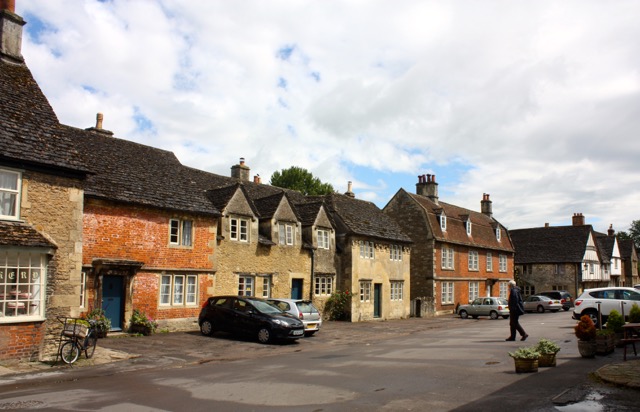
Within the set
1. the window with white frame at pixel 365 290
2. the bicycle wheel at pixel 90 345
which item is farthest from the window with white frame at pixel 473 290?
the bicycle wheel at pixel 90 345

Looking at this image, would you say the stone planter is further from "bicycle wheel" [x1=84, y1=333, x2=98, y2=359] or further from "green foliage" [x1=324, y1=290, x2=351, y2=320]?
"green foliage" [x1=324, y1=290, x2=351, y2=320]

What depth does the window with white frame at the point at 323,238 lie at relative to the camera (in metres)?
31.1

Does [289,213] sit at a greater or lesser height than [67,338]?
greater

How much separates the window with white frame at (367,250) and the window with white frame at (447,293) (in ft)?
34.0

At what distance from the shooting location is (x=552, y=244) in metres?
60.6

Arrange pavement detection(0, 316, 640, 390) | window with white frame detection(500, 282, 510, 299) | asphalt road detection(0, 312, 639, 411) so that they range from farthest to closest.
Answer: window with white frame detection(500, 282, 510, 299)
pavement detection(0, 316, 640, 390)
asphalt road detection(0, 312, 639, 411)

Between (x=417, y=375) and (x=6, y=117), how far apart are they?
1367 centimetres

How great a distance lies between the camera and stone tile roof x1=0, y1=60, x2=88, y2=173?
1511cm

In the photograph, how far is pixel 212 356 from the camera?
54.4ft

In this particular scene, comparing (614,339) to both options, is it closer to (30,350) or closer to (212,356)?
(212,356)

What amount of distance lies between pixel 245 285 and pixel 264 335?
6699mm

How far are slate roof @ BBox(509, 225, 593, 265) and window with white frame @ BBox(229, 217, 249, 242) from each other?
4282 centimetres

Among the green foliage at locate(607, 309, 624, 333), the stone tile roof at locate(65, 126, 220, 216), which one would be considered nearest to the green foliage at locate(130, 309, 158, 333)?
the stone tile roof at locate(65, 126, 220, 216)

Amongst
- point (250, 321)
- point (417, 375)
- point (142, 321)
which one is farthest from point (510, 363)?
point (142, 321)
